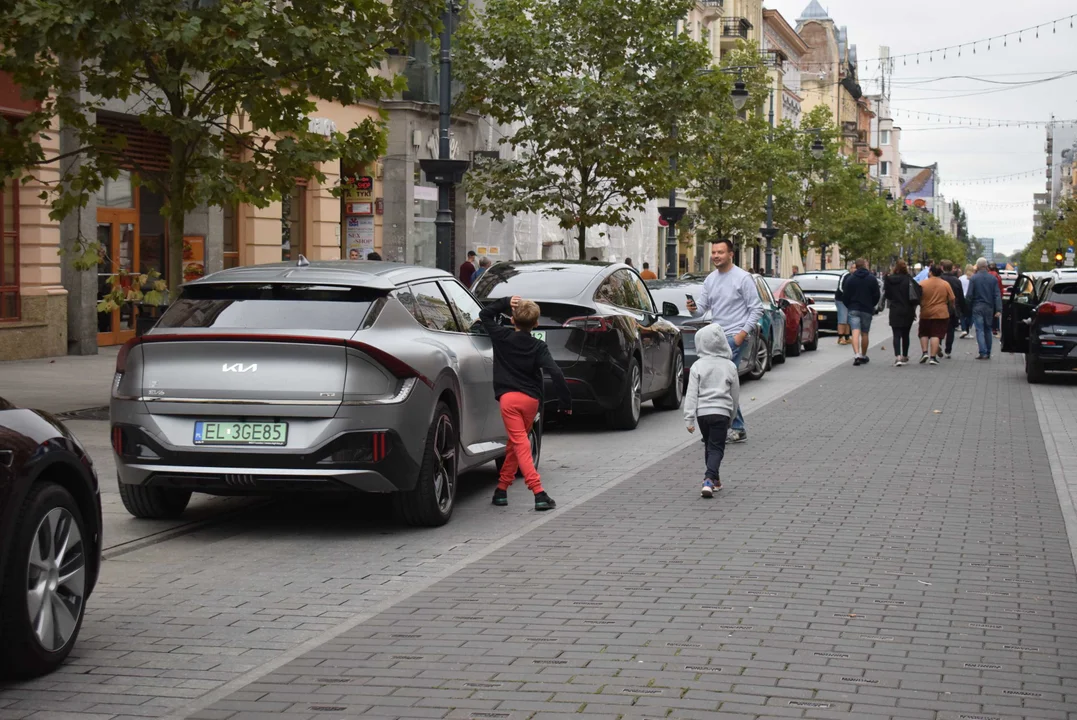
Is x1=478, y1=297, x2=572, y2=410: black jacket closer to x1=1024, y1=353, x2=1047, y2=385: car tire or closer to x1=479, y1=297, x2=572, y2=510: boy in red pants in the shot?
x1=479, y1=297, x2=572, y2=510: boy in red pants

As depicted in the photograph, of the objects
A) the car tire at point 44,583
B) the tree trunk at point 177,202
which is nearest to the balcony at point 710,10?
the tree trunk at point 177,202

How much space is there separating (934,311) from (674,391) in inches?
394

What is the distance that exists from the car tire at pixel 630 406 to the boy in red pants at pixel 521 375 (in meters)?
5.03

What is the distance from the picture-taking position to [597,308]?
14.7 m

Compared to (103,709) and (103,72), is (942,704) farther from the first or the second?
(103,72)

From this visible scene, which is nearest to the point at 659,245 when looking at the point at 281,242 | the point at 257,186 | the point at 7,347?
the point at 281,242

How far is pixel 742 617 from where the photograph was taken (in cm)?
673

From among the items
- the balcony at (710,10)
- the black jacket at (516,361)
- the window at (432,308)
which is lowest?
the black jacket at (516,361)

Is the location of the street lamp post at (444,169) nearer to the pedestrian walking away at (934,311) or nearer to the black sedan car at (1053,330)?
the pedestrian walking away at (934,311)

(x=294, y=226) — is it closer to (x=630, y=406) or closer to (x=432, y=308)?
(x=630, y=406)

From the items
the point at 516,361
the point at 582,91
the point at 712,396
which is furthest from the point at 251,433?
the point at 582,91

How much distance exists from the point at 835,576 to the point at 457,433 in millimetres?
2780

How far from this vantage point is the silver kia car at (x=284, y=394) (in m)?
8.46

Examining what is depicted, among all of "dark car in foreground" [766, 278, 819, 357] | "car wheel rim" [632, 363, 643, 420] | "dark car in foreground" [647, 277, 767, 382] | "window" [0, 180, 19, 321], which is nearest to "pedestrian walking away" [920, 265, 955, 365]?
"dark car in foreground" [766, 278, 819, 357]
